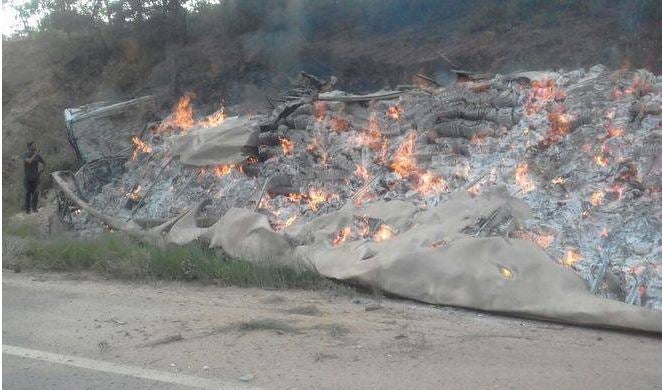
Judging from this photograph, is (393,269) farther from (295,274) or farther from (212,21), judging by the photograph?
(212,21)

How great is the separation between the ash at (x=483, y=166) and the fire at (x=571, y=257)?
0.02 m

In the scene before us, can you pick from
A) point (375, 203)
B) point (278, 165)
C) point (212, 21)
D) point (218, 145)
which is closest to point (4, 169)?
point (212, 21)

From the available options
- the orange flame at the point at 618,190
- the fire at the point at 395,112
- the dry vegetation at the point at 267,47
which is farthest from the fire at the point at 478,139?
the dry vegetation at the point at 267,47

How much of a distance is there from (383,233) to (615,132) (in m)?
2.79

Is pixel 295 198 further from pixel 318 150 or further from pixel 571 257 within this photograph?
pixel 571 257

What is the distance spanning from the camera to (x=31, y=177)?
1441 cm

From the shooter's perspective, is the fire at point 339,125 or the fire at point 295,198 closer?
the fire at point 295,198

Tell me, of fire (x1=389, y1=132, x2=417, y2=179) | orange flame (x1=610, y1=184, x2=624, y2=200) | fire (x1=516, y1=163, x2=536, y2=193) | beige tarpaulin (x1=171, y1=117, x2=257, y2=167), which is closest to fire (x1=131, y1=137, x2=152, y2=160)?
beige tarpaulin (x1=171, y1=117, x2=257, y2=167)

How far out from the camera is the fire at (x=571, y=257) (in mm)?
6711

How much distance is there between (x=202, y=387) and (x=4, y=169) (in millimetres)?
16039

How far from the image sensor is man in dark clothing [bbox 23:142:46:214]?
1427cm

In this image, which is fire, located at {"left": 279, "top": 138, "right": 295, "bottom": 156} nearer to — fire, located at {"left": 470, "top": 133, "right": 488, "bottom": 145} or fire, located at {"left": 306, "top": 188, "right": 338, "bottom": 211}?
fire, located at {"left": 306, "top": 188, "right": 338, "bottom": 211}

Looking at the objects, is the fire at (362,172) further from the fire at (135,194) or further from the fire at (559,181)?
the fire at (135,194)

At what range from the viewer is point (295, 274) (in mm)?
7566
